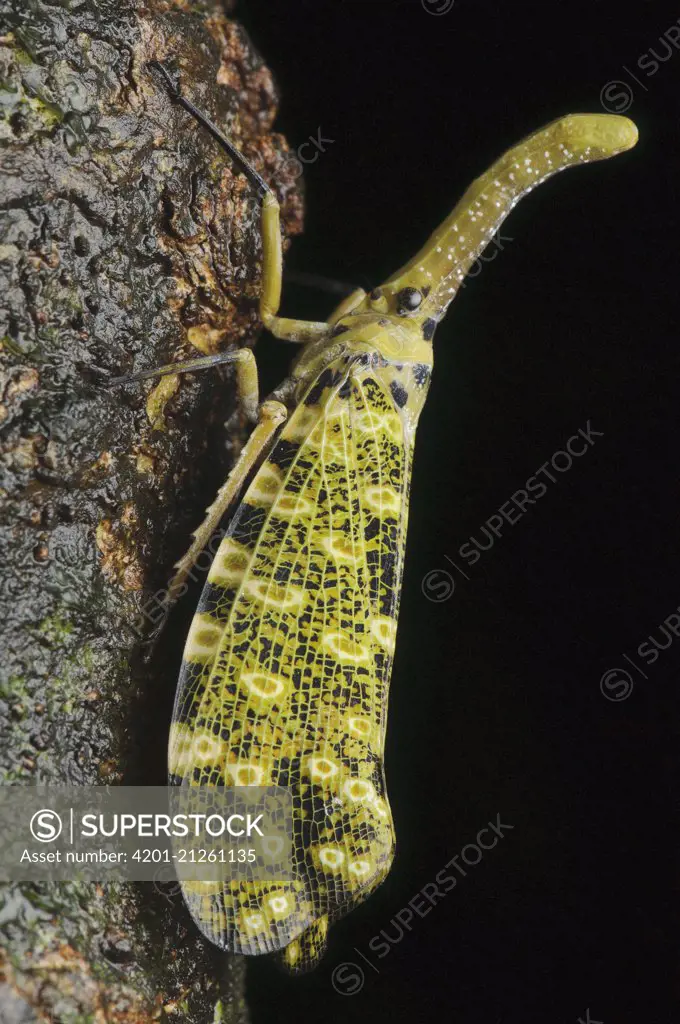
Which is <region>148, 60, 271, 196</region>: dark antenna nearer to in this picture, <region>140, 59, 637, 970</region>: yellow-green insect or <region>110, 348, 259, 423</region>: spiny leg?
<region>140, 59, 637, 970</region>: yellow-green insect

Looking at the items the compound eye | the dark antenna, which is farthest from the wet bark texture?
the compound eye

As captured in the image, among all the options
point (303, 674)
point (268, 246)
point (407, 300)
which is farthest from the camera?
point (407, 300)

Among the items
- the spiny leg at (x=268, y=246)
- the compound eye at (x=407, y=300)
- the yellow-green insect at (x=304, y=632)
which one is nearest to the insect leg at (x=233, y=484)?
the yellow-green insect at (x=304, y=632)

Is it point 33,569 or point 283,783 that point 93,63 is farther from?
point 283,783

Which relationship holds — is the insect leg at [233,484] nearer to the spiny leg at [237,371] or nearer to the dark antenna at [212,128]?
the spiny leg at [237,371]

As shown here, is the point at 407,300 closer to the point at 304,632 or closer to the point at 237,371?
the point at 237,371

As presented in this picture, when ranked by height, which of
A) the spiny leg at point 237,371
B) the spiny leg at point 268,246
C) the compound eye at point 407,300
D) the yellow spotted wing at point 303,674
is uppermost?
the compound eye at point 407,300

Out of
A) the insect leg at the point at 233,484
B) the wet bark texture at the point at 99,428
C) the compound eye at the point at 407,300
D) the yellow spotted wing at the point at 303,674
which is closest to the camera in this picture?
the wet bark texture at the point at 99,428

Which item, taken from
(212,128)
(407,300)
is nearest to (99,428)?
(212,128)

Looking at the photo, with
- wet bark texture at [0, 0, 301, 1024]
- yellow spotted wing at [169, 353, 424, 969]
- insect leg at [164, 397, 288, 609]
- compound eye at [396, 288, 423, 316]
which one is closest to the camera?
wet bark texture at [0, 0, 301, 1024]
